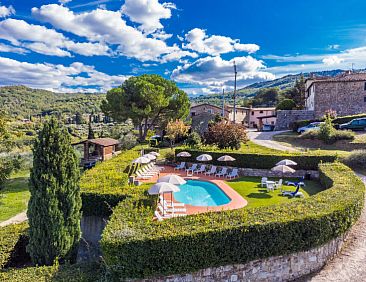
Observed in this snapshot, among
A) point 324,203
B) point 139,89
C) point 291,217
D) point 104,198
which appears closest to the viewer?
point 291,217

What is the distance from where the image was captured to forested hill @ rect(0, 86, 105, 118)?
94.9 metres

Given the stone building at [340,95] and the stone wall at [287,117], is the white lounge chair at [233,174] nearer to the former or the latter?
the stone wall at [287,117]

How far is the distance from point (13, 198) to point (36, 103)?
103 meters

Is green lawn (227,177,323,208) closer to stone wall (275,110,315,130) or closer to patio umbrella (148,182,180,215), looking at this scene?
patio umbrella (148,182,180,215)

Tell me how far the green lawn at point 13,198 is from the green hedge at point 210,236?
1104 centimetres

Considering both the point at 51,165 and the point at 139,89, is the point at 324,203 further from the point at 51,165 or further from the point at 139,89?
the point at 139,89

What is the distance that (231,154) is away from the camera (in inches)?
859

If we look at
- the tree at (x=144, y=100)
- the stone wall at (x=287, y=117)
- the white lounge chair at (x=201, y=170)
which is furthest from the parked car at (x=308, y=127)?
the white lounge chair at (x=201, y=170)

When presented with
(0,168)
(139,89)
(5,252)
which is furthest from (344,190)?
(139,89)

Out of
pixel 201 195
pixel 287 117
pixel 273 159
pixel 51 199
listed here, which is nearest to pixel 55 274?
pixel 51 199

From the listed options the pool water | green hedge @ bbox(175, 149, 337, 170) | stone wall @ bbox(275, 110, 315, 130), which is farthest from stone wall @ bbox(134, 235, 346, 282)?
stone wall @ bbox(275, 110, 315, 130)

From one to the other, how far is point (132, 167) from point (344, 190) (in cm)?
1451

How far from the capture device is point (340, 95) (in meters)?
39.0

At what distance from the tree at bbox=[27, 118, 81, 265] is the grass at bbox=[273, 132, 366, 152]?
2452 cm
